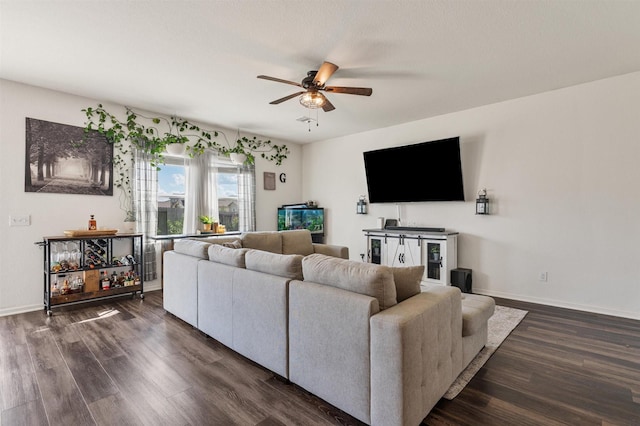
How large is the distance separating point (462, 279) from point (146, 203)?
4768 mm

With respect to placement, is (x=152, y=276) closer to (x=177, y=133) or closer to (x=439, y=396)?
(x=177, y=133)

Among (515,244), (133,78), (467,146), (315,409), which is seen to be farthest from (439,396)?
(133,78)

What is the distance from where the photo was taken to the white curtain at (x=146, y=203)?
451 centimetres

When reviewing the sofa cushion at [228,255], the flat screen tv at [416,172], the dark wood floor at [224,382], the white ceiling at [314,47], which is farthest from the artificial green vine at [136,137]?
the flat screen tv at [416,172]

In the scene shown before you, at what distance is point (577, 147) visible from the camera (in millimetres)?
3709

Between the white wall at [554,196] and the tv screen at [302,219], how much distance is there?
77.4 inches

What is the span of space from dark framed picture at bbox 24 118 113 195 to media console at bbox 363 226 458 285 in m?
4.14

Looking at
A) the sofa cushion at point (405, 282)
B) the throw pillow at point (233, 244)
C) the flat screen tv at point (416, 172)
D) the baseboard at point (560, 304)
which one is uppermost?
the flat screen tv at point (416, 172)

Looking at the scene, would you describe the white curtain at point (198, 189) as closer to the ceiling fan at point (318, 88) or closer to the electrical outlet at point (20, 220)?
the electrical outlet at point (20, 220)

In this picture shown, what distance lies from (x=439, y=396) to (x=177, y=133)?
5024 millimetres

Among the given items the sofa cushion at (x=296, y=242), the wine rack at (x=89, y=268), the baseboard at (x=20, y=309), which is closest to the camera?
the baseboard at (x=20, y=309)

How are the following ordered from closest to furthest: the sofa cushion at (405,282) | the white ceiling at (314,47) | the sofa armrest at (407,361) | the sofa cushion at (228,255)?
the sofa armrest at (407,361) < the sofa cushion at (405,282) < the white ceiling at (314,47) < the sofa cushion at (228,255)

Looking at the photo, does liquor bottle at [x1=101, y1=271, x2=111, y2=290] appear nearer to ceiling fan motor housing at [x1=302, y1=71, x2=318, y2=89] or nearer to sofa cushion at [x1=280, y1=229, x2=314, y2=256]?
sofa cushion at [x1=280, y1=229, x2=314, y2=256]

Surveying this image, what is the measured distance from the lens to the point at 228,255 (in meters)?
2.68
